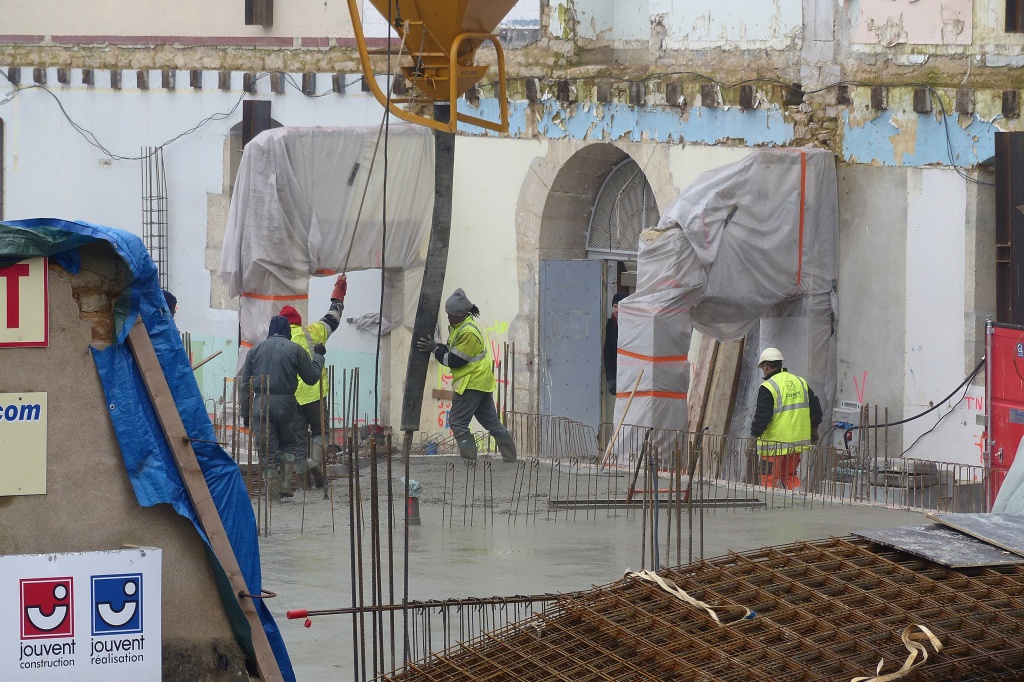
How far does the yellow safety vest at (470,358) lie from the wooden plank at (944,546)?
8.58m

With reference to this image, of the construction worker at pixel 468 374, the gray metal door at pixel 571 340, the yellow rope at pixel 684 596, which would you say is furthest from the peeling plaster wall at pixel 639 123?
the yellow rope at pixel 684 596

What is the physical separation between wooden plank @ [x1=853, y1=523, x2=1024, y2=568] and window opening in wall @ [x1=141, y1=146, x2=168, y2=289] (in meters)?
16.6

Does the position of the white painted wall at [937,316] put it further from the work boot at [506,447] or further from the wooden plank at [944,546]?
the wooden plank at [944,546]

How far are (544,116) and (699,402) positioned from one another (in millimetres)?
4265

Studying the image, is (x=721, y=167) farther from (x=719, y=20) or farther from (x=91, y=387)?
(x=91, y=387)

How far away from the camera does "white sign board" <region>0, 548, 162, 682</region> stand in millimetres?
5523

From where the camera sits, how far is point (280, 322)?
A: 13.0 m

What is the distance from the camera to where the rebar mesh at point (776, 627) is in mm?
5094

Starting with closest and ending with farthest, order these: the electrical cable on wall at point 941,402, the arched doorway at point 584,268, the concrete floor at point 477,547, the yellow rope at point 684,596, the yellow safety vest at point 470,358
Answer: the yellow rope at point 684,596 < the concrete floor at point 477,547 < the electrical cable on wall at point 941,402 < the yellow safety vest at point 470,358 < the arched doorway at point 584,268

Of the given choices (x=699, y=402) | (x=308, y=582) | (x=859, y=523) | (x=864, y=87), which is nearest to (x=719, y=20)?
(x=864, y=87)

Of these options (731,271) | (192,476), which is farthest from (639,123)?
(192,476)

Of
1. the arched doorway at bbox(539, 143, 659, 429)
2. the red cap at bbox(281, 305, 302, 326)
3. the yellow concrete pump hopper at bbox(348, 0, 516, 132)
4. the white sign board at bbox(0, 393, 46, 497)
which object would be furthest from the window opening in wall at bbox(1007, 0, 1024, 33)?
the white sign board at bbox(0, 393, 46, 497)

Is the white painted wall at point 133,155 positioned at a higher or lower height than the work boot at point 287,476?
higher

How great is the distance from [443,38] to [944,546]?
4.49 metres
